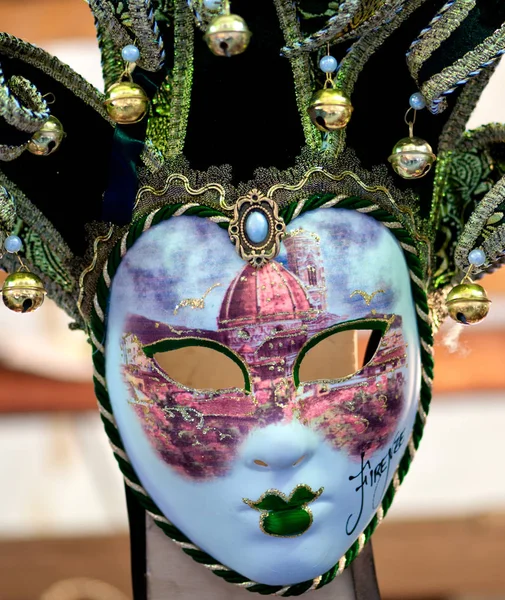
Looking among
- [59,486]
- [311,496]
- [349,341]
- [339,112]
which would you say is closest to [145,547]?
[311,496]

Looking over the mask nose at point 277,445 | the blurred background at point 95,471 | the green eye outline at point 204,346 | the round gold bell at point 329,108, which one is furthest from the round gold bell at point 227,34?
the blurred background at point 95,471

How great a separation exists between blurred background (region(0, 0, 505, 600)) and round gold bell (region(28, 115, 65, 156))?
1643 mm

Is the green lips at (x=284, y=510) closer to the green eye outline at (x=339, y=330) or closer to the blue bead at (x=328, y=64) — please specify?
the green eye outline at (x=339, y=330)

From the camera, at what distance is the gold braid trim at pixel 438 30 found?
1.28m

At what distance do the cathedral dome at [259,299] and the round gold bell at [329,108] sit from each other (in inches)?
7.8

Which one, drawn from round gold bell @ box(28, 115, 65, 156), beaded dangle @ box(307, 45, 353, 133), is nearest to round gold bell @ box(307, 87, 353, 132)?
beaded dangle @ box(307, 45, 353, 133)

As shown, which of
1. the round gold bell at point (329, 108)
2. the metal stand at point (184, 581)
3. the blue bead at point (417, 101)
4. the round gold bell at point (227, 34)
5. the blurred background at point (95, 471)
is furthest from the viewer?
the blurred background at point (95, 471)

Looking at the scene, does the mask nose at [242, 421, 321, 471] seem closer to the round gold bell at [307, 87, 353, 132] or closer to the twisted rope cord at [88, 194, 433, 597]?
the twisted rope cord at [88, 194, 433, 597]

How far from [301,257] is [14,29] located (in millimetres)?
2081

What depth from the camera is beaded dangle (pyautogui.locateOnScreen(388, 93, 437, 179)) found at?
135 centimetres

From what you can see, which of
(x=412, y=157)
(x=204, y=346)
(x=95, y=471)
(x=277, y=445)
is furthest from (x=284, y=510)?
(x=95, y=471)

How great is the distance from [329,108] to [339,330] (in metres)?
0.29

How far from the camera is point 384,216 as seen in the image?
4.54 feet

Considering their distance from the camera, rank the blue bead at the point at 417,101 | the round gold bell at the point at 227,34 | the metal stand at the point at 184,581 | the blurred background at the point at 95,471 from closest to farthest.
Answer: the round gold bell at the point at 227,34 < the blue bead at the point at 417,101 < the metal stand at the point at 184,581 < the blurred background at the point at 95,471
